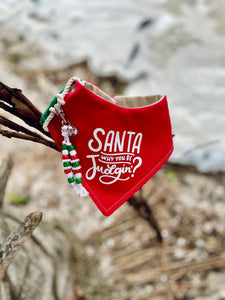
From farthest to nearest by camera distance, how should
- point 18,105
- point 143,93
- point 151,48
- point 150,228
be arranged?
point 151,48 → point 143,93 → point 150,228 → point 18,105

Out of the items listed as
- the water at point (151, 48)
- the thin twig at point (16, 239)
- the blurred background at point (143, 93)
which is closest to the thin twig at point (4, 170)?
the blurred background at point (143, 93)

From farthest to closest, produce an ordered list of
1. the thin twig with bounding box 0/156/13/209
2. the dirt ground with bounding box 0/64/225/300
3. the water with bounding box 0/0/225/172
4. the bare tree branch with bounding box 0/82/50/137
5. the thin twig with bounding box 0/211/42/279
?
the water with bounding box 0/0/225/172 < the dirt ground with bounding box 0/64/225/300 < the thin twig with bounding box 0/156/13/209 < the thin twig with bounding box 0/211/42/279 < the bare tree branch with bounding box 0/82/50/137

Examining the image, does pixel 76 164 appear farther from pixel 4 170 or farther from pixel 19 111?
pixel 4 170

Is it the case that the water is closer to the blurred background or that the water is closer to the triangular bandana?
the blurred background

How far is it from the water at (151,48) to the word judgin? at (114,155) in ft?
3.71

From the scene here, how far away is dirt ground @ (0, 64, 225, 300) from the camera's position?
1270 millimetres

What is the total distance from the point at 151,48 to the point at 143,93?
405 millimetres

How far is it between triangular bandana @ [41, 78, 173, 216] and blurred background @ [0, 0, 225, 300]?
1.99ft

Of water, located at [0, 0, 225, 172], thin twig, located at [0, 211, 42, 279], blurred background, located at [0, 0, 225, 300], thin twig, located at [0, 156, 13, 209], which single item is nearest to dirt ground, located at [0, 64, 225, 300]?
blurred background, located at [0, 0, 225, 300]

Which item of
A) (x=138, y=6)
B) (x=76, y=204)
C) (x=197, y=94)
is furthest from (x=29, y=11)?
(x=76, y=204)

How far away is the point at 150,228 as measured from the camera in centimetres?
138

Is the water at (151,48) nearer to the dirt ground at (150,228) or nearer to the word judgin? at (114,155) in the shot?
the dirt ground at (150,228)

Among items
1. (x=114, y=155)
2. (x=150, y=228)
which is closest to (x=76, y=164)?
(x=114, y=155)

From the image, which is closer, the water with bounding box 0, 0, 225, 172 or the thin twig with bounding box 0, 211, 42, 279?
the thin twig with bounding box 0, 211, 42, 279
